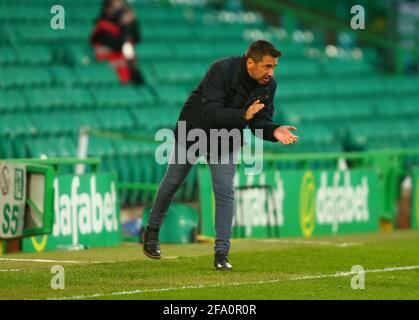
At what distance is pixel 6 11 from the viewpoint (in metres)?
20.6

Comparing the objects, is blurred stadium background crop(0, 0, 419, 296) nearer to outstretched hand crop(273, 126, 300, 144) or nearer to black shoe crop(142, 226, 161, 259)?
black shoe crop(142, 226, 161, 259)

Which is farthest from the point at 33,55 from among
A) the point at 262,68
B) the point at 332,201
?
the point at 262,68

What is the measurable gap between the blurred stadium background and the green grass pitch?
1.98m

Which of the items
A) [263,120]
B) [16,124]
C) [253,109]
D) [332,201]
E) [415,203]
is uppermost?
[253,109]

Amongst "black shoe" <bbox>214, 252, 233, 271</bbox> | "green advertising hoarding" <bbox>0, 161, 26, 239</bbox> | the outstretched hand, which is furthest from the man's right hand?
"green advertising hoarding" <bbox>0, 161, 26, 239</bbox>

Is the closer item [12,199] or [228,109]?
[228,109]

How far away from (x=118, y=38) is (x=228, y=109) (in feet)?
35.5

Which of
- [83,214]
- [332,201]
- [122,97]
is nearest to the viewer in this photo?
[83,214]

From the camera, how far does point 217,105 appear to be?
10094 millimetres

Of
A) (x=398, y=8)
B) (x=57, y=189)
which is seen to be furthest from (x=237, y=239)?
(x=398, y=8)

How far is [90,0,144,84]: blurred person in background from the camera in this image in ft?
67.2

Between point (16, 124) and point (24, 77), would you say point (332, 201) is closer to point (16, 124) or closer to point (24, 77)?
point (16, 124)

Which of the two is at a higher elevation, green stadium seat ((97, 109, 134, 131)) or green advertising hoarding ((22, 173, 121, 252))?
green stadium seat ((97, 109, 134, 131))
